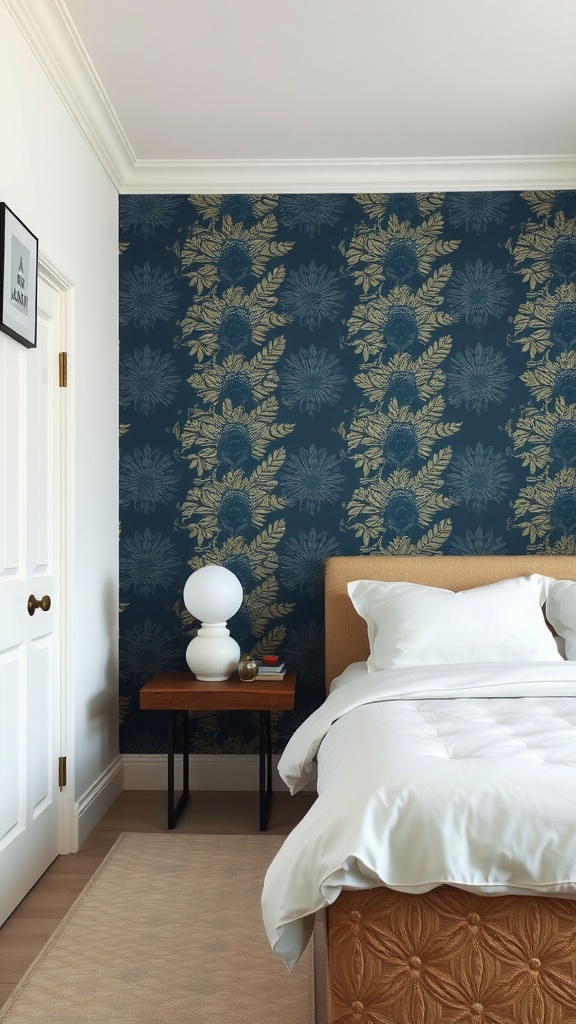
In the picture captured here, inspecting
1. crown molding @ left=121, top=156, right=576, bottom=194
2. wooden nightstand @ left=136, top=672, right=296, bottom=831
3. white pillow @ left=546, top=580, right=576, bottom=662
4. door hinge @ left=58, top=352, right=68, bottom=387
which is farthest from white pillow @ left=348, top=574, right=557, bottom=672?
crown molding @ left=121, top=156, right=576, bottom=194

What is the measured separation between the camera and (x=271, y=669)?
3.68 metres

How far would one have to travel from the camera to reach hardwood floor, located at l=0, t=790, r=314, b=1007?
2402mm

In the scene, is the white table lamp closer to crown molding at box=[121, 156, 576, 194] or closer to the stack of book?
the stack of book

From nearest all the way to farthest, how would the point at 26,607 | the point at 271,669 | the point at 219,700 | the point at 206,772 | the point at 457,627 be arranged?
the point at 26,607 < the point at 457,627 < the point at 219,700 < the point at 271,669 < the point at 206,772

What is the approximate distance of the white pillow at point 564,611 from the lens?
3.40 m

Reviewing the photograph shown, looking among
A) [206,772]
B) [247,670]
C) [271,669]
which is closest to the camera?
[247,670]

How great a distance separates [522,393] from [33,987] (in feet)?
10.2

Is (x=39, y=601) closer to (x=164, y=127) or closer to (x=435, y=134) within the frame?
(x=164, y=127)

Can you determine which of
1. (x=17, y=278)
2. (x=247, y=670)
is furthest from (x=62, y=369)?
(x=247, y=670)

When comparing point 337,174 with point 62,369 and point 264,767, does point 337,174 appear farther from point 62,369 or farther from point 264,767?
point 264,767

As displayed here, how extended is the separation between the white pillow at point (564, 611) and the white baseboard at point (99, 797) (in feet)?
6.52

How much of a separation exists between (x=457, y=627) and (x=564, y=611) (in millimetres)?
496

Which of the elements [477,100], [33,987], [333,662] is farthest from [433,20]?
[33,987]

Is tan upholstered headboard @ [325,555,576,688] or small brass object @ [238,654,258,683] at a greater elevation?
tan upholstered headboard @ [325,555,576,688]
